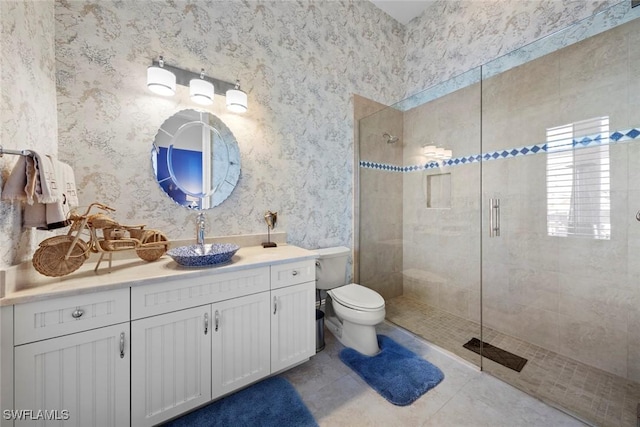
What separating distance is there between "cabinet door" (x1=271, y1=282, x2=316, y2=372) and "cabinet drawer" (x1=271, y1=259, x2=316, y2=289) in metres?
0.03

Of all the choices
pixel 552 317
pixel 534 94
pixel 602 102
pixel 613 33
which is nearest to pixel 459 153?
pixel 534 94

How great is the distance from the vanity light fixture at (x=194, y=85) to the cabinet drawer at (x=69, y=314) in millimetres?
1226

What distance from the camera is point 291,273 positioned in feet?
5.24

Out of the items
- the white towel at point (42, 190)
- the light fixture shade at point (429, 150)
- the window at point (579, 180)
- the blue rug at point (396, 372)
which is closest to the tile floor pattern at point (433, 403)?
the blue rug at point (396, 372)

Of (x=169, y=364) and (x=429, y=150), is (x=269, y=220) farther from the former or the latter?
(x=429, y=150)

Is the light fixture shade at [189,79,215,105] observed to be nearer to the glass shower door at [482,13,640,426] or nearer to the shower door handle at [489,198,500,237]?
the glass shower door at [482,13,640,426]

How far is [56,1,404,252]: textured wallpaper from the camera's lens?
1.41m

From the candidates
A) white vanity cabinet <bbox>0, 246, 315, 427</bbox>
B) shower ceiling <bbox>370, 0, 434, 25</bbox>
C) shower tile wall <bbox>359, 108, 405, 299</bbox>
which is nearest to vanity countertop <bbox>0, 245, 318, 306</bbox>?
white vanity cabinet <bbox>0, 246, 315, 427</bbox>

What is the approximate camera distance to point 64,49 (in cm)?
134

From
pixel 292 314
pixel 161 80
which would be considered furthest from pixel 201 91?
pixel 292 314

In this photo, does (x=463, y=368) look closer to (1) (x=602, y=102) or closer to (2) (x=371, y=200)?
(2) (x=371, y=200)

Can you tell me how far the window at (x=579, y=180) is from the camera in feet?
5.38

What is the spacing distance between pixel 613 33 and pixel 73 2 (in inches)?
130

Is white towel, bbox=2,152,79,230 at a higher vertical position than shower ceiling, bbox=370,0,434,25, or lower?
lower
